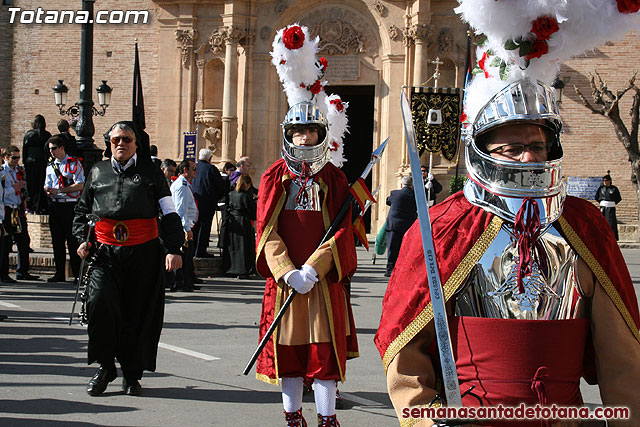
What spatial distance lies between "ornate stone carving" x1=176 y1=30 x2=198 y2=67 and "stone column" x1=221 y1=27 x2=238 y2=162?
46.9 inches

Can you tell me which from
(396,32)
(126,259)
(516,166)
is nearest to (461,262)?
(516,166)

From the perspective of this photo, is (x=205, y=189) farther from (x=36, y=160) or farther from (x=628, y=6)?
(x=628, y=6)

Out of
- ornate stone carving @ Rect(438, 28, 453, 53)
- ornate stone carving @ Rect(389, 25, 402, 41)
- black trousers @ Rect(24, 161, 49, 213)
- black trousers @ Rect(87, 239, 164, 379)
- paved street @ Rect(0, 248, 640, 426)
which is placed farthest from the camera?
ornate stone carving @ Rect(389, 25, 402, 41)

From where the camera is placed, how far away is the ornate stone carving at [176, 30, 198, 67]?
2777cm

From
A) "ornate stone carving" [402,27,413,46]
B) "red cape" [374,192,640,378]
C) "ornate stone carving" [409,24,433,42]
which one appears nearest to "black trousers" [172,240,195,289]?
"red cape" [374,192,640,378]

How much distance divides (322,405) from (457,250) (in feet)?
8.24

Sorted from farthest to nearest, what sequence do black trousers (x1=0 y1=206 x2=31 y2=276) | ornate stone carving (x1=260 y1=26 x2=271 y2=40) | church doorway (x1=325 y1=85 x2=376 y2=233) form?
1. church doorway (x1=325 y1=85 x2=376 y2=233)
2. ornate stone carving (x1=260 y1=26 x2=271 y2=40)
3. black trousers (x1=0 y1=206 x2=31 y2=276)

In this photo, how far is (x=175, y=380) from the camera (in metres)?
7.13

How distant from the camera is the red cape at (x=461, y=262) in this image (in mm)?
2832

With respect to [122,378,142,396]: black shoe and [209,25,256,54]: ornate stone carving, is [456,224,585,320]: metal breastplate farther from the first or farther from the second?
[209,25,256,54]: ornate stone carving

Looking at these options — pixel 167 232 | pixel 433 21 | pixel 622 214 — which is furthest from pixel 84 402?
pixel 622 214

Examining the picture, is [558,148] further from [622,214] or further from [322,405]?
[622,214]

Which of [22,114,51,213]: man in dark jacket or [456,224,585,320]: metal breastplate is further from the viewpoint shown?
[22,114,51,213]: man in dark jacket

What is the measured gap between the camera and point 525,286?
2.80 m
